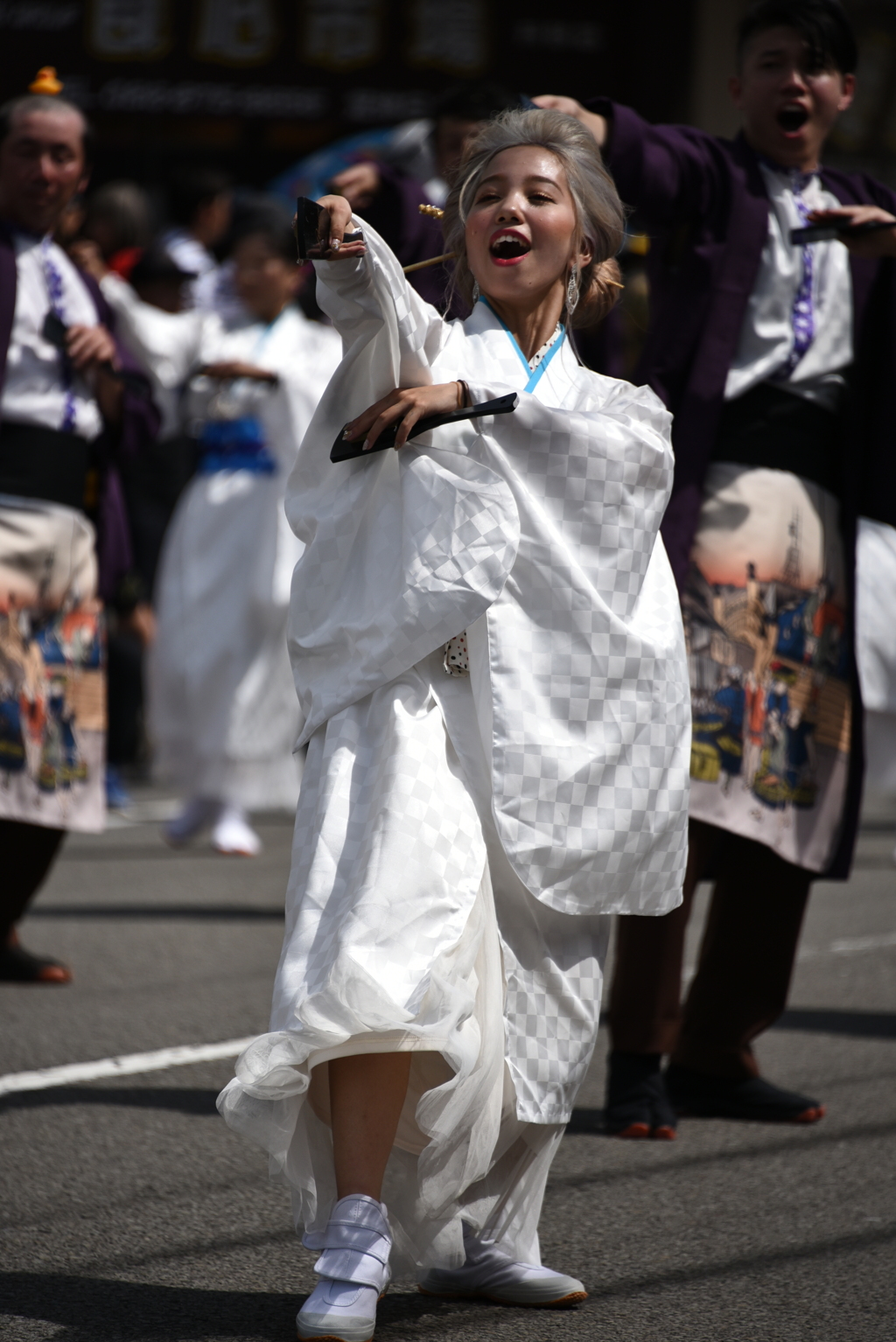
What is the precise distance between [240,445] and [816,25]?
3.33 metres

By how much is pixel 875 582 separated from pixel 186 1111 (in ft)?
5.95

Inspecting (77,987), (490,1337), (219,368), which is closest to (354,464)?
(490,1337)

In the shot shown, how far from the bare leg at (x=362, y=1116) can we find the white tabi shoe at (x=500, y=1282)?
23 centimetres

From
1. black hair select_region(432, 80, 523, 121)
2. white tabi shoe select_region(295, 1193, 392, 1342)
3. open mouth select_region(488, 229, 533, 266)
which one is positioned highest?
black hair select_region(432, 80, 523, 121)

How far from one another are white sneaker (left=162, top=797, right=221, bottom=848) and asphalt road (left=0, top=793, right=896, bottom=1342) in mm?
1695

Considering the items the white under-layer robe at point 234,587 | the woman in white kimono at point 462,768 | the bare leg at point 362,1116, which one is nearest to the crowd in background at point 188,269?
the white under-layer robe at point 234,587

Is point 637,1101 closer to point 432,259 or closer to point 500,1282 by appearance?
point 500,1282

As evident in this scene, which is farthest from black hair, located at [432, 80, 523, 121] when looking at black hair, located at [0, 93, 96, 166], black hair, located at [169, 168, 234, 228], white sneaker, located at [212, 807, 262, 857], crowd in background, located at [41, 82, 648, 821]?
black hair, located at [169, 168, 234, 228]

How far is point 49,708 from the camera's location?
4.20m

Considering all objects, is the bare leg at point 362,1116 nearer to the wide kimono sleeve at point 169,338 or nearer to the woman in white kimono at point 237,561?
the wide kimono sleeve at point 169,338

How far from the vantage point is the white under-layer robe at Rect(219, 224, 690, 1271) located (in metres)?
2.15

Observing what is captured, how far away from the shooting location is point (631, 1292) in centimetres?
235

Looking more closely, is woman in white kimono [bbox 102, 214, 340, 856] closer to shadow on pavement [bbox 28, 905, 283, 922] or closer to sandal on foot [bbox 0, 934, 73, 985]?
shadow on pavement [bbox 28, 905, 283, 922]

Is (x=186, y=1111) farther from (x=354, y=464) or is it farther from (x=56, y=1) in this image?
(x=56, y=1)
